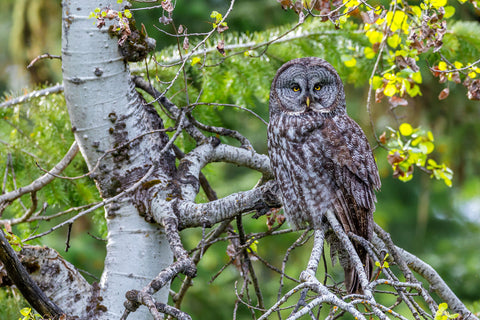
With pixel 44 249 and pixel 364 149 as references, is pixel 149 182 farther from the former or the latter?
pixel 364 149

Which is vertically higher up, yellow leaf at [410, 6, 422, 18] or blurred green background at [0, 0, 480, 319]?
yellow leaf at [410, 6, 422, 18]

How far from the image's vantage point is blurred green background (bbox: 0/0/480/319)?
3092 millimetres

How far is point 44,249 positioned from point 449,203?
705 centimetres

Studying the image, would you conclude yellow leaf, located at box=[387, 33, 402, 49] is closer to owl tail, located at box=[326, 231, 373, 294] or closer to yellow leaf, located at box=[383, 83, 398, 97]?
yellow leaf, located at box=[383, 83, 398, 97]

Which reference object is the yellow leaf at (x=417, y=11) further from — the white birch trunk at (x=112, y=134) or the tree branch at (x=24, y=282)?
the tree branch at (x=24, y=282)

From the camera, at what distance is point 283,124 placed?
2807mm

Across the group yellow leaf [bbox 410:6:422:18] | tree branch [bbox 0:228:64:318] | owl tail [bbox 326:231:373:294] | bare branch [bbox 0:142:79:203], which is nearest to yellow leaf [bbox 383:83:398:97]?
yellow leaf [bbox 410:6:422:18]

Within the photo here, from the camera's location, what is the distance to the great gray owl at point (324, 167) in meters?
2.63

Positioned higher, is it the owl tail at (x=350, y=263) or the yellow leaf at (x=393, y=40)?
the yellow leaf at (x=393, y=40)

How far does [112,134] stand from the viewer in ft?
7.69

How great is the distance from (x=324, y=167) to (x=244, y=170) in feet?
21.1

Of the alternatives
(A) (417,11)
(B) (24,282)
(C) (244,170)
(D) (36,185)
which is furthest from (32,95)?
(C) (244,170)

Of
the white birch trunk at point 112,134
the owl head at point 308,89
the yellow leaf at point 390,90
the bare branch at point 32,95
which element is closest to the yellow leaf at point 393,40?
the yellow leaf at point 390,90

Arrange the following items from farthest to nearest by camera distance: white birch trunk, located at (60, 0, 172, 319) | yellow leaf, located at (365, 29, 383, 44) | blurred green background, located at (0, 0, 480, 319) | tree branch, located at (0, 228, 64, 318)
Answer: blurred green background, located at (0, 0, 480, 319) < yellow leaf, located at (365, 29, 383, 44) < white birch trunk, located at (60, 0, 172, 319) < tree branch, located at (0, 228, 64, 318)
